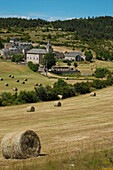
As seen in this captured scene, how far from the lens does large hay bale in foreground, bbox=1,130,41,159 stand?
1419 centimetres

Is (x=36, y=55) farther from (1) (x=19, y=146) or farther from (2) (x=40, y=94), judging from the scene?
(1) (x=19, y=146)

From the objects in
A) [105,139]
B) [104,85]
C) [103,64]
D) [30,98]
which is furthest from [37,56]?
[105,139]

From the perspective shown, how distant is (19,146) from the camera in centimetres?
1412

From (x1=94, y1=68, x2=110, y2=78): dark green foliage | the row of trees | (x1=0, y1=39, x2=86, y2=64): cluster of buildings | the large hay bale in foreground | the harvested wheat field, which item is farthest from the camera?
(x1=0, y1=39, x2=86, y2=64): cluster of buildings

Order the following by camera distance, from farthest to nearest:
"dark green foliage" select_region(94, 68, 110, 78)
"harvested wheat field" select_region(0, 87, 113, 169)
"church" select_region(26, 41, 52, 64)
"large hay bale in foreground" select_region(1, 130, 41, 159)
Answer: "church" select_region(26, 41, 52, 64)
"dark green foliage" select_region(94, 68, 110, 78)
"harvested wheat field" select_region(0, 87, 113, 169)
"large hay bale in foreground" select_region(1, 130, 41, 159)

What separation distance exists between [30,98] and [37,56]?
104 m

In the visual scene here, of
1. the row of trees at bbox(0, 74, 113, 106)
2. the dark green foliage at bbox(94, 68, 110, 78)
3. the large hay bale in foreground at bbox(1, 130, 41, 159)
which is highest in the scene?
the large hay bale in foreground at bbox(1, 130, 41, 159)

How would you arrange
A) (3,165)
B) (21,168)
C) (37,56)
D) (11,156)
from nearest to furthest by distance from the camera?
(21,168) → (3,165) → (11,156) → (37,56)

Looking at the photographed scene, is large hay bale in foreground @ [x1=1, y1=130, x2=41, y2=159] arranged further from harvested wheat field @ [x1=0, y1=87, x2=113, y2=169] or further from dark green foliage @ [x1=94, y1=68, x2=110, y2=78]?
dark green foliage @ [x1=94, y1=68, x2=110, y2=78]

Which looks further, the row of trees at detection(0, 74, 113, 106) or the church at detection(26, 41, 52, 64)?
the church at detection(26, 41, 52, 64)

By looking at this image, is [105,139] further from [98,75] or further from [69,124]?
[98,75]

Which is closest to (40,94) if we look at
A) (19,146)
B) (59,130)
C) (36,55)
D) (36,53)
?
(59,130)

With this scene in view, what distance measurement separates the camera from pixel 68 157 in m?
13.9

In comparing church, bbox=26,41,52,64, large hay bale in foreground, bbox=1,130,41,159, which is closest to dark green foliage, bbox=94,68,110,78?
church, bbox=26,41,52,64
